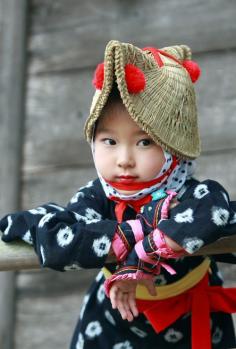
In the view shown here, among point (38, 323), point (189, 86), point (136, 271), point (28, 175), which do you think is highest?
point (189, 86)

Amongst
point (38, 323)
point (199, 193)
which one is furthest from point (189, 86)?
point (38, 323)

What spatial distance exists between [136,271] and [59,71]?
42.5 inches

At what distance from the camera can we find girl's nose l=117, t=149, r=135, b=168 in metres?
1.45

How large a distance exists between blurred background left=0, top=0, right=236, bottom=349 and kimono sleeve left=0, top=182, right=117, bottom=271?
83 centimetres

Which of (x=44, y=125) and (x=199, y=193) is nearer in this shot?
(x=199, y=193)

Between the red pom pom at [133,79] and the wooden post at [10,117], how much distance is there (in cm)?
98

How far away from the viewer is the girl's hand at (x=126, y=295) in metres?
1.41

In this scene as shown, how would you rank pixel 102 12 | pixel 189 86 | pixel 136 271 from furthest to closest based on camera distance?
pixel 102 12 → pixel 189 86 → pixel 136 271

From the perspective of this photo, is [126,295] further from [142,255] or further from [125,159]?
[125,159]

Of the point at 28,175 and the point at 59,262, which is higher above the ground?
the point at 59,262

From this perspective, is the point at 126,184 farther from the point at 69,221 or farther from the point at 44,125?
the point at 44,125

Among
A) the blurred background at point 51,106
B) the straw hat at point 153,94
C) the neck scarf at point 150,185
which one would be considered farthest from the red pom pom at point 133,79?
the blurred background at point 51,106

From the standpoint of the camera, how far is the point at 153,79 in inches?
58.0

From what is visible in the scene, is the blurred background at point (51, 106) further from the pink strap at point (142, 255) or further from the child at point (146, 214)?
the pink strap at point (142, 255)
